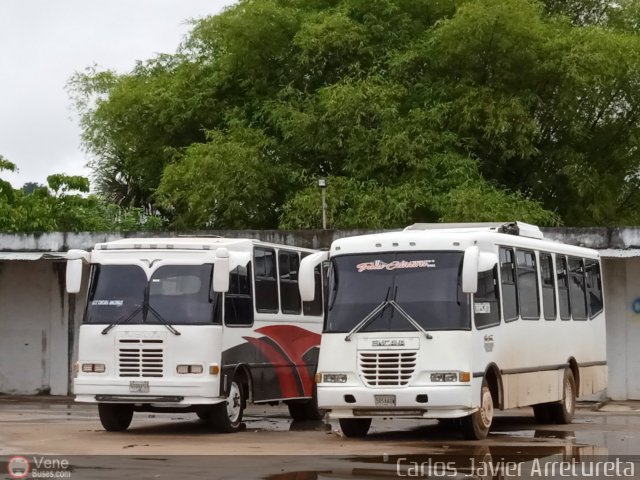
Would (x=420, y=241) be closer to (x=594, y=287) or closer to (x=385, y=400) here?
(x=385, y=400)

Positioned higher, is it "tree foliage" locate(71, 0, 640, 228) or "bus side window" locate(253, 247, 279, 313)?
"tree foliage" locate(71, 0, 640, 228)

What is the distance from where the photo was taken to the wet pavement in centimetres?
1407

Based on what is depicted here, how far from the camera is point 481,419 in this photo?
58.2 ft

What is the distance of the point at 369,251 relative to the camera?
18.3 metres

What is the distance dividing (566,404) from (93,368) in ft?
23.4

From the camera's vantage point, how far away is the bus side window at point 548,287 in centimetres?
2062

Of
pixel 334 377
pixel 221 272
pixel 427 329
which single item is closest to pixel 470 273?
pixel 427 329

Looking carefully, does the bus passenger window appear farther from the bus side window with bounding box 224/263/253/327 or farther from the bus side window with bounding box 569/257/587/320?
the bus side window with bounding box 569/257/587/320

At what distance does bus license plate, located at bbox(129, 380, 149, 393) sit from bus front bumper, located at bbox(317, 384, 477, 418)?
2.74m

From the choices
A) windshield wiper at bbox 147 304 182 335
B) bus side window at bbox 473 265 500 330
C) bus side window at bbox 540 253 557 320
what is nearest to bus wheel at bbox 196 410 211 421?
windshield wiper at bbox 147 304 182 335

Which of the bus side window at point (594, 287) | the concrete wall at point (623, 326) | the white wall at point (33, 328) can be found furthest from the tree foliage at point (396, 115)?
the bus side window at point (594, 287)

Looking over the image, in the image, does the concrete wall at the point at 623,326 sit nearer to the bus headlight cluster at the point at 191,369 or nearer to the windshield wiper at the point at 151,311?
the bus headlight cluster at the point at 191,369

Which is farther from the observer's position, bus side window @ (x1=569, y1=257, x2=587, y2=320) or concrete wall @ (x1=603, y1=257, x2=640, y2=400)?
concrete wall @ (x1=603, y1=257, x2=640, y2=400)

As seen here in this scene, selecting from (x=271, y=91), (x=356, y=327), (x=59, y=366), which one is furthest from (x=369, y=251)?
(x=271, y=91)
